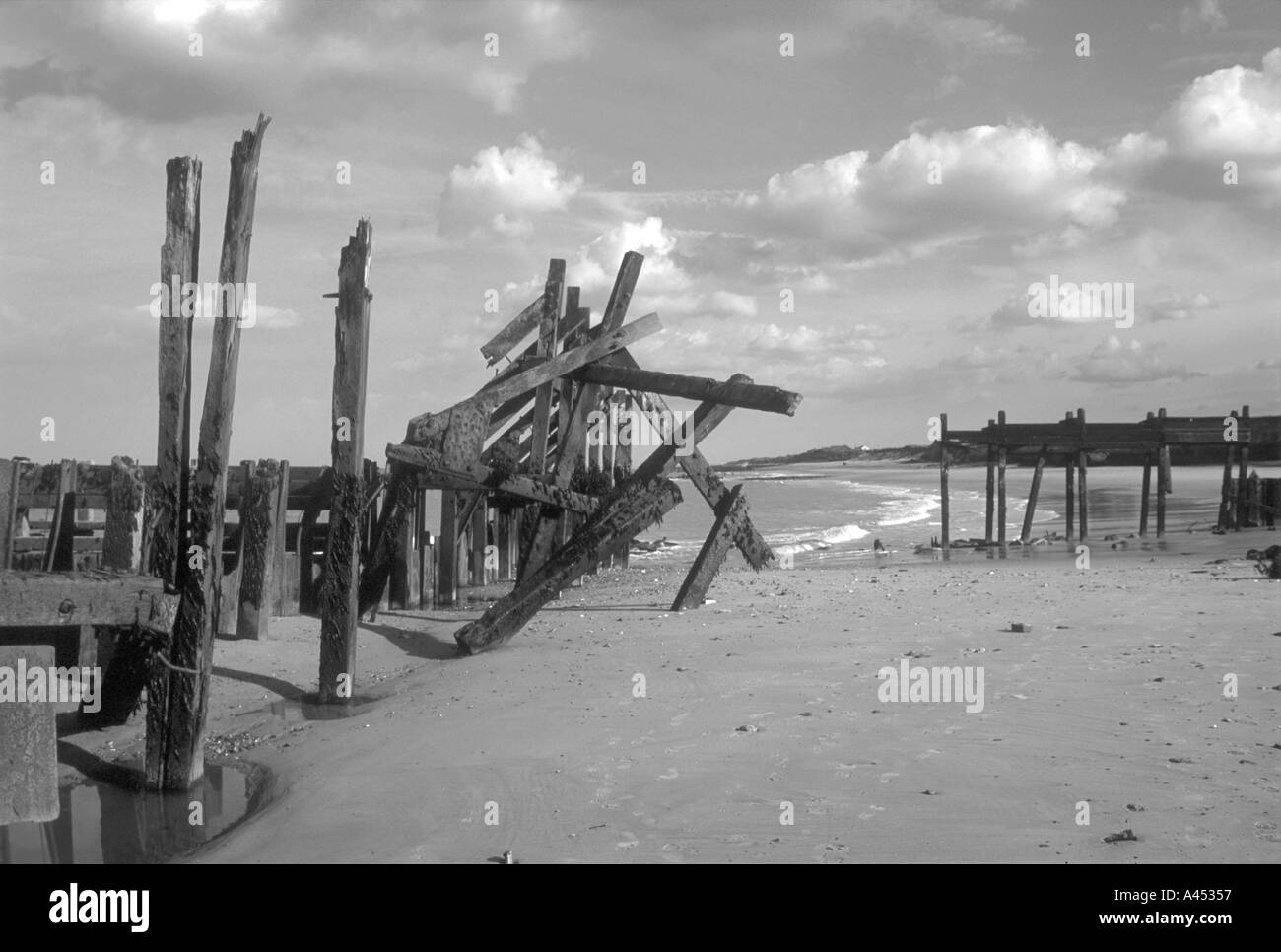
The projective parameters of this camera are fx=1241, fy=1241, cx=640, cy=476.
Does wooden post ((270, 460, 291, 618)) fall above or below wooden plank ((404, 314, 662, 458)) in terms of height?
below

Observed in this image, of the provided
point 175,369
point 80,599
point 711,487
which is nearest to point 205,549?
point 175,369

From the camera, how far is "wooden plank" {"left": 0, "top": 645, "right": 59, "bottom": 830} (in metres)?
3.90

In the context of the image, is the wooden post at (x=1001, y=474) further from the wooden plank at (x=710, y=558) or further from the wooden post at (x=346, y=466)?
the wooden post at (x=346, y=466)

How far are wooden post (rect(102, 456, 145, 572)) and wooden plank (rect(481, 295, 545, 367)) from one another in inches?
243

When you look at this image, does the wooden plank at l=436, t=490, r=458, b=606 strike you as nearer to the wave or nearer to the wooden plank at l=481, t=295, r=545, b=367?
the wooden plank at l=481, t=295, r=545, b=367

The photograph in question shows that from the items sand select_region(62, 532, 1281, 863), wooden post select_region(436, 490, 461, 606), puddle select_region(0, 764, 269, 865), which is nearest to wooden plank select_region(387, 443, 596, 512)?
sand select_region(62, 532, 1281, 863)

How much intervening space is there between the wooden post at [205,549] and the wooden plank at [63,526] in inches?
103

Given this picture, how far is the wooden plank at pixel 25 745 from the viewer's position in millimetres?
3898

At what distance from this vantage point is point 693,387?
11750 millimetres

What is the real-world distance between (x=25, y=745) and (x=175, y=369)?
10.3 ft
